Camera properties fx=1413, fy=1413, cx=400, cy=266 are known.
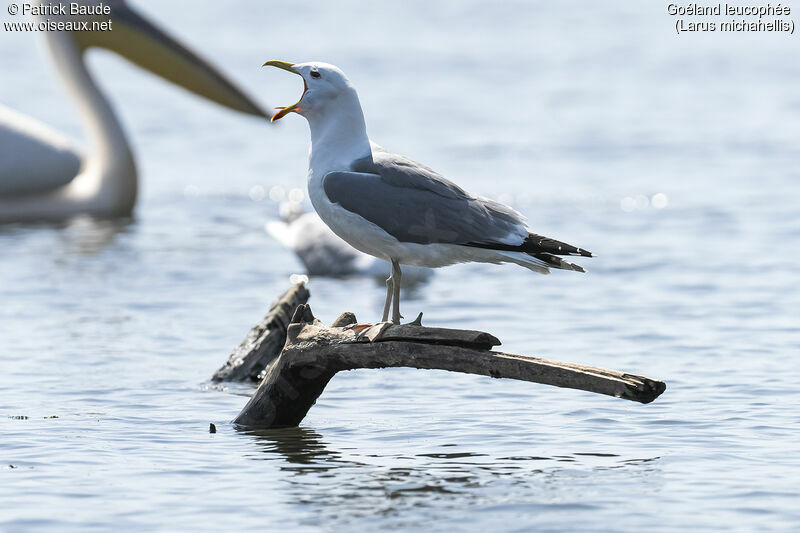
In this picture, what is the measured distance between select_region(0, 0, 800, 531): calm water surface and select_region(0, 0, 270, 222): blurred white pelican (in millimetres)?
407

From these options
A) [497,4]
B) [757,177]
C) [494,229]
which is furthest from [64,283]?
[497,4]

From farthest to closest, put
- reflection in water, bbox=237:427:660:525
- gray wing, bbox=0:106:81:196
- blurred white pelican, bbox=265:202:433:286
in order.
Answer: gray wing, bbox=0:106:81:196 < blurred white pelican, bbox=265:202:433:286 < reflection in water, bbox=237:427:660:525

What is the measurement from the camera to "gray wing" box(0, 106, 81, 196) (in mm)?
16234

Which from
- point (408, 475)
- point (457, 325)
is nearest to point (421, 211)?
point (408, 475)

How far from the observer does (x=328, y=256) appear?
43.2ft

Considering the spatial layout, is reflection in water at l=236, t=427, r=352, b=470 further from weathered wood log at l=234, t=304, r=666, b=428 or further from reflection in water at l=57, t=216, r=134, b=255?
reflection in water at l=57, t=216, r=134, b=255

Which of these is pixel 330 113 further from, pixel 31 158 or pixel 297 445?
pixel 31 158

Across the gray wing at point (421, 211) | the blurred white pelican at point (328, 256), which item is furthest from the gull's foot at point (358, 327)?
the blurred white pelican at point (328, 256)

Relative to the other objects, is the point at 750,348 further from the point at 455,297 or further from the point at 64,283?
the point at 64,283

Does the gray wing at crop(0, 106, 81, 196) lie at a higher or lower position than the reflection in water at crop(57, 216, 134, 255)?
higher

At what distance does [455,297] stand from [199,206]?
21.4 feet

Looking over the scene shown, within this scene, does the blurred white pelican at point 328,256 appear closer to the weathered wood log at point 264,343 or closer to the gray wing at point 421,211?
the weathered wood log at point 264,343

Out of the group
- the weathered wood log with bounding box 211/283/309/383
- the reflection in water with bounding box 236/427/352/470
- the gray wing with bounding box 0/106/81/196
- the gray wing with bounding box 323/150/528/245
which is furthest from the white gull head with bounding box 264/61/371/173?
the gray wing with bounding box 0/106/81/196

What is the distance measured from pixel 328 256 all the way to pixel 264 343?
4.18m
